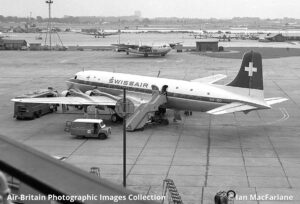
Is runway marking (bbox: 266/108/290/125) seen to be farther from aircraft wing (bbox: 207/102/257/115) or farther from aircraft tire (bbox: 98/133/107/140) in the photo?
aircraft tire (bbox: 98/133/107/140)

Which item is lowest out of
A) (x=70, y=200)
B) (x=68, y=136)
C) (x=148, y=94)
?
(x=68, y=136)

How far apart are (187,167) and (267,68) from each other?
196ft

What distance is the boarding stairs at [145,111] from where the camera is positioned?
36.9 meters

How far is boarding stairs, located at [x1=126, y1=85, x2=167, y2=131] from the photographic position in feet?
121

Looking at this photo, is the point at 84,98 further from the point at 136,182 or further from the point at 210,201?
the point at 210,201

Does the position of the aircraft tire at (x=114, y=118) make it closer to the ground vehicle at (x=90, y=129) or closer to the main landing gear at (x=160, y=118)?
the main landing gear at (x=160, y=118)

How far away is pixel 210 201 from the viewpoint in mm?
21406

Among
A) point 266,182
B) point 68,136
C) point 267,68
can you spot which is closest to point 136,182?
point 266,182

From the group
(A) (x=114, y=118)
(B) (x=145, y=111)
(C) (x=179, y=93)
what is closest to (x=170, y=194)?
(B) (x=145, y=111)

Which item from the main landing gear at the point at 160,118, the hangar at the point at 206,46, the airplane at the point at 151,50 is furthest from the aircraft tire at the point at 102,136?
the hangar at the point at 206,46

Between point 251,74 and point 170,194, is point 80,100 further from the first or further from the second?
point 170,194

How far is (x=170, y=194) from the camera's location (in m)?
→ 21.6

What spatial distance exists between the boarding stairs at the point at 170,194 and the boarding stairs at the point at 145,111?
1425cm

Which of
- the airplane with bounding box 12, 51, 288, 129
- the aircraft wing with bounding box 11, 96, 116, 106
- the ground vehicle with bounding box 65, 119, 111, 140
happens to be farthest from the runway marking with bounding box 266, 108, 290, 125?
the ground vehicle with bounding box 65, 119, 111, 140
